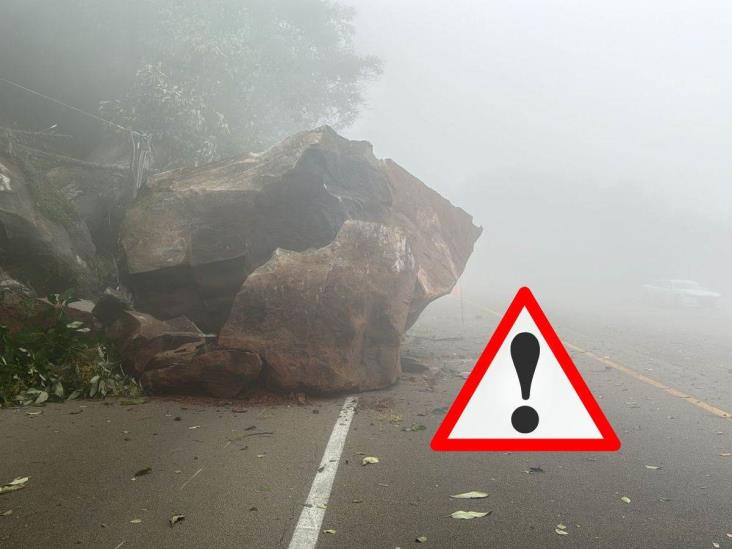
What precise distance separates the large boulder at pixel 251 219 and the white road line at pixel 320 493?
122 inches

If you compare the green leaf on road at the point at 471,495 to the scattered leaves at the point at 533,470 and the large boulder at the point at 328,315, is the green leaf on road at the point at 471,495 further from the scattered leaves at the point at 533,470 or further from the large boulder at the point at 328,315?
the large boulder at the point at 328,315

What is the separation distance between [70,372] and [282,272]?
2.52 m

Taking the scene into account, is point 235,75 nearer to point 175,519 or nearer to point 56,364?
point 56,364

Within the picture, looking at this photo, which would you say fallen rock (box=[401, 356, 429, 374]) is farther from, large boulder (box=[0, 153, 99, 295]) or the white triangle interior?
the white triangle interior

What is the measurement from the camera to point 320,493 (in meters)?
4.08

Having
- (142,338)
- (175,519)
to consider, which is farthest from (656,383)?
(175,519)

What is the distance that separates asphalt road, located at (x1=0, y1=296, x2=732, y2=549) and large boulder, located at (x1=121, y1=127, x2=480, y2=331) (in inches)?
82.0

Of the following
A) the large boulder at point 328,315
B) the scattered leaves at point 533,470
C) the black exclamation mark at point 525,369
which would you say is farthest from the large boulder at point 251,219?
the black exclamation mark at point 525,369

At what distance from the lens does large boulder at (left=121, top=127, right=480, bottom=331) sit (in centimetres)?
820

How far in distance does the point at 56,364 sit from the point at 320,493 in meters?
4.00

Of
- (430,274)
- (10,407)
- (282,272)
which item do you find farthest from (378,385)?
(10,407)

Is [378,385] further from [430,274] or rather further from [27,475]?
[27,475]

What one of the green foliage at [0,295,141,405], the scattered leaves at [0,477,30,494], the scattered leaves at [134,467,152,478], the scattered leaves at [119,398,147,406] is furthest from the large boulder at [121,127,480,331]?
the scattered leaves at [0,477,30,494]

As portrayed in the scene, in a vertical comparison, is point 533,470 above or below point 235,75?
below
